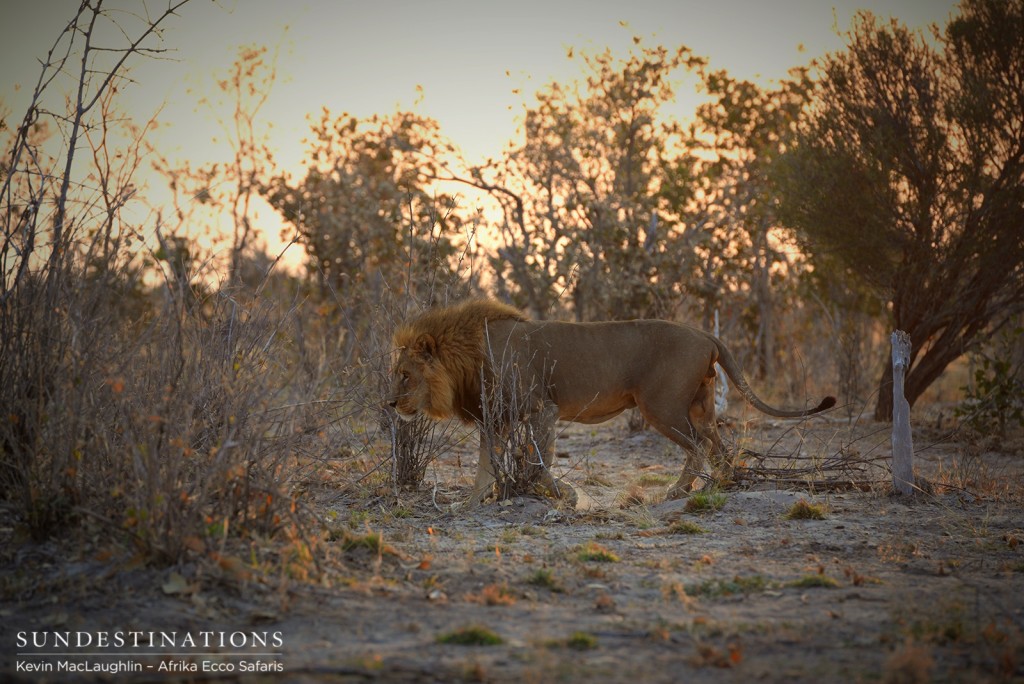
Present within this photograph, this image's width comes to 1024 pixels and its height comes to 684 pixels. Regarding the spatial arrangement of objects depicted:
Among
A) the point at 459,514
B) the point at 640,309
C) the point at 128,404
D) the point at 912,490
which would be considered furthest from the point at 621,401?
the point at 640,309

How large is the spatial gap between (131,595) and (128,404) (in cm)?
119

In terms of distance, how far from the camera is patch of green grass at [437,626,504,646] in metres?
4.19

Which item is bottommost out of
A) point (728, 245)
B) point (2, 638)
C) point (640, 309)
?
point (2, 638)

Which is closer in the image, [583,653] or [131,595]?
[583,653]

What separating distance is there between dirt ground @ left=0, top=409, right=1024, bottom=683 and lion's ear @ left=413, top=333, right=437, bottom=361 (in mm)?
1220

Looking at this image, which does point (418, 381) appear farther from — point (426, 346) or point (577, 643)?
point (577, 643)

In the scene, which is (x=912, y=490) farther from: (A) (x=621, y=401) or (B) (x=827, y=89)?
(B) (x=827, y=89)

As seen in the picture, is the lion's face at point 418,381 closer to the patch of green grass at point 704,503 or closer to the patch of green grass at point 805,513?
the patch of green grass at point 704,503

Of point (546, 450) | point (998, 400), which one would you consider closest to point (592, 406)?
point (546, 450)

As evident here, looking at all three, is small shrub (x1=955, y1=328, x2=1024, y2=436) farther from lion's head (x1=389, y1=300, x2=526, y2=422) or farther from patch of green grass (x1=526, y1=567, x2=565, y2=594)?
patch of green grass (x1=526, y1=567, x2=565, y2=594)

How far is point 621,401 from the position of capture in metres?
8.55

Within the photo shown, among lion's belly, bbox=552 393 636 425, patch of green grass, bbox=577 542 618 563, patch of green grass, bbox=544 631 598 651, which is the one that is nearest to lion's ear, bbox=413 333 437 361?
lion's belly, bbox=552 393 636 425

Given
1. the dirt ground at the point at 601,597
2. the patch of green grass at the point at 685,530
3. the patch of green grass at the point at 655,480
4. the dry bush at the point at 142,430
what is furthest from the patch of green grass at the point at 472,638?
the patch of green grass at the point at 655,480

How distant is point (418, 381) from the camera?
803 centimetres
